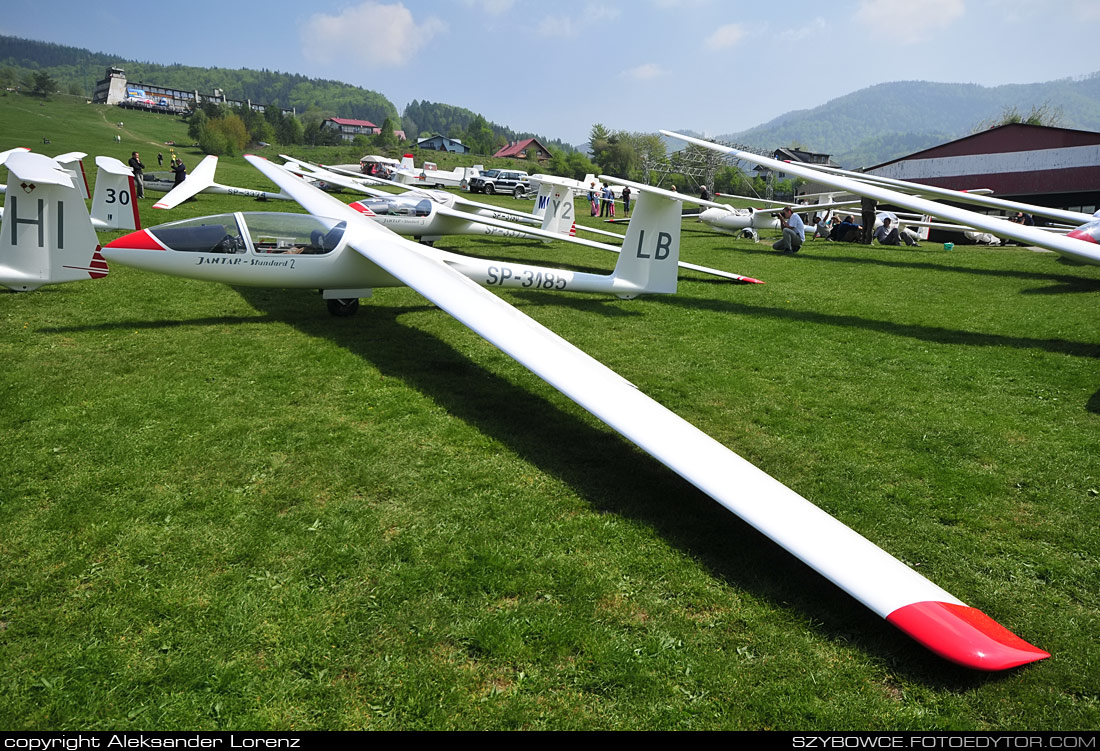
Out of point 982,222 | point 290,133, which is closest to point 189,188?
point 982,222

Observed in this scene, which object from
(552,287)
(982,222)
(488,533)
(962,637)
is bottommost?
(488,533)

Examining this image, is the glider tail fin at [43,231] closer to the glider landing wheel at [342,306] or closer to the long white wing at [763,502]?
the glider landing wheel at [342,306]

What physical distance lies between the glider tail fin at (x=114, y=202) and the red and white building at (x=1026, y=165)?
44.1 metres

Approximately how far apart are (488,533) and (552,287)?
631 centimetres

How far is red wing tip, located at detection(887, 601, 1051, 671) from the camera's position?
111 inches

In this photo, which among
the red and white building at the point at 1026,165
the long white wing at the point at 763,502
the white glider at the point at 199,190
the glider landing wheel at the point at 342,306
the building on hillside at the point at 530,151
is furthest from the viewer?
the building on hillside at the point at 530,151

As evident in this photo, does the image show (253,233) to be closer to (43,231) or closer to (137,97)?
(43,231)

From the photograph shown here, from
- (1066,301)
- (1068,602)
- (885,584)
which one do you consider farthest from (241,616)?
(1066,301)

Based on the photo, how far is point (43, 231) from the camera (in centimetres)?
765

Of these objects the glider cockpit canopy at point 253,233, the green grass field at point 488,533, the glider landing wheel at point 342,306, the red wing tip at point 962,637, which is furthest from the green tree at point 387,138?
the red wing tip at point 962,637

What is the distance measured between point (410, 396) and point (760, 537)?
149 inches

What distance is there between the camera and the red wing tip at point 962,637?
9.27 ft

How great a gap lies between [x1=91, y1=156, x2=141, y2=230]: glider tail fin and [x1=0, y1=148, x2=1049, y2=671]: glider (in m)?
3.47

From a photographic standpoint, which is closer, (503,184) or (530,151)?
(503,184)
